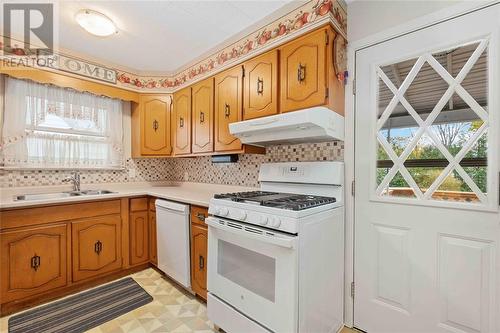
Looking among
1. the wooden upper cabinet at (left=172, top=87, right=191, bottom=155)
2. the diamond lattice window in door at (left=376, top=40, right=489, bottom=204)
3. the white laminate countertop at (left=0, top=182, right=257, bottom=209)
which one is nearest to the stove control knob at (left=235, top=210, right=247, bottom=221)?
the white laminate countertop at (left=0, top=182, right=257, bottom=209)

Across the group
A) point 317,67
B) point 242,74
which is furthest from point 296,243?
point 242,74

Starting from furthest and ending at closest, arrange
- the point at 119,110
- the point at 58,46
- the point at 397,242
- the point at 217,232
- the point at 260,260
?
the point at 119,110, the point at 58,46, the point at 217,232, the point at 397,242, the point at 260,260

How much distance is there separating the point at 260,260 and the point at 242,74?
152cm

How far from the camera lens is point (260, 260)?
142cm

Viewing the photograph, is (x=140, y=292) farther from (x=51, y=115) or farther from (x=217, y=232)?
(x=51, y=115)

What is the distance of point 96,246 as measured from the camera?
2244 mm

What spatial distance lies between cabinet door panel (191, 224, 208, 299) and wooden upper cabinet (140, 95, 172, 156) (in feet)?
4.35

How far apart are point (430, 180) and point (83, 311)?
8.75 feet

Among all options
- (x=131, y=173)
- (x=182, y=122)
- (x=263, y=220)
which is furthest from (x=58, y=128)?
(x=263, y=220)

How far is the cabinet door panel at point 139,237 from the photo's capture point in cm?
249

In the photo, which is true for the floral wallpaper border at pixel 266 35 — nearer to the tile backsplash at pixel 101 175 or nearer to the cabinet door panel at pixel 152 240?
the tile backsplash at pixel 101 175

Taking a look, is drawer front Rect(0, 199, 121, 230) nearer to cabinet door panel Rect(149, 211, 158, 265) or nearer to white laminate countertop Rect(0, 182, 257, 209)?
white laminate countertop Rect(0, 182, 257, 209)

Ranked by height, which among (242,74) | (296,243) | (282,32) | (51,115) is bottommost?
→ (296,243)

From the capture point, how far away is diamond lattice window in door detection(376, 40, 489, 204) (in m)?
1.28
